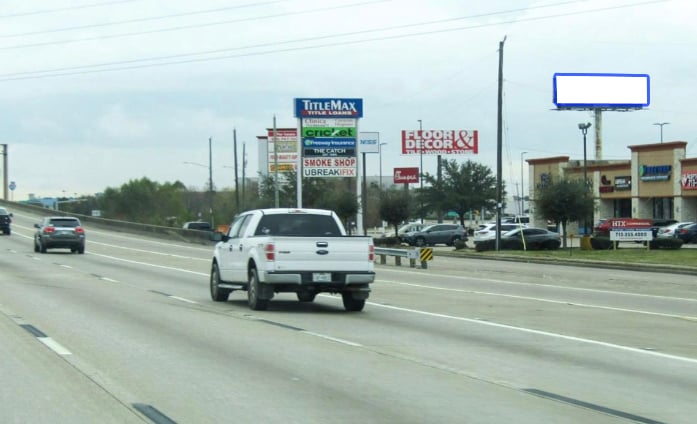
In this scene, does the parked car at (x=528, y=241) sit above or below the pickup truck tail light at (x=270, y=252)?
below

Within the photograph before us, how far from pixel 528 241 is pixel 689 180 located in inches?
897

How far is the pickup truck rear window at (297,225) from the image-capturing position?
20406 millimetres

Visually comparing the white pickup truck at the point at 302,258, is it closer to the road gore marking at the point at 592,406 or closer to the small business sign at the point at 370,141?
the road gore marking at the point at 592,406

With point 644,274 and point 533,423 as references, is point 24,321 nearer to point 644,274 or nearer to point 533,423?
point 533,423

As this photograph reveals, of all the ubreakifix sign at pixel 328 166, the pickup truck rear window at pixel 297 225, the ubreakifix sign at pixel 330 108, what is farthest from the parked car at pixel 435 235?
the pickup truck rear window at pixel 297 225

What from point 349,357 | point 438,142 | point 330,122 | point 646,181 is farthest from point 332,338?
point 438,142

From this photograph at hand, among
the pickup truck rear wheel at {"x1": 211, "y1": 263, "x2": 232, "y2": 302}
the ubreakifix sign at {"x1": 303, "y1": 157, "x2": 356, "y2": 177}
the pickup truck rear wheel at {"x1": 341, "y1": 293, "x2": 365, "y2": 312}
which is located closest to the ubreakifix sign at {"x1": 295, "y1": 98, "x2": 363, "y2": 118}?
the ubreakifix sign at {"x1": 303, "y1": 157, "x2": 356, "y2": 177}

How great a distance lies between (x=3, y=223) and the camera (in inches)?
2611

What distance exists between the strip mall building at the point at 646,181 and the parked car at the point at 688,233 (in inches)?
339

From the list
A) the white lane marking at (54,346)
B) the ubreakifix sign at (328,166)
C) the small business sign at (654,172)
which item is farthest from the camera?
the small business sign at (654,172)

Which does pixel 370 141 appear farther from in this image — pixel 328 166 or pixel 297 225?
pixel 297 225

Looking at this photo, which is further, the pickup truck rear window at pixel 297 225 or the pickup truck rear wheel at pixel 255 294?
the pickup truck rear window at pixel 297 225

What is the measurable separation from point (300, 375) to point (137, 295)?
13267 millimetres

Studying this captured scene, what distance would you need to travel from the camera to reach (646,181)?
260ft
